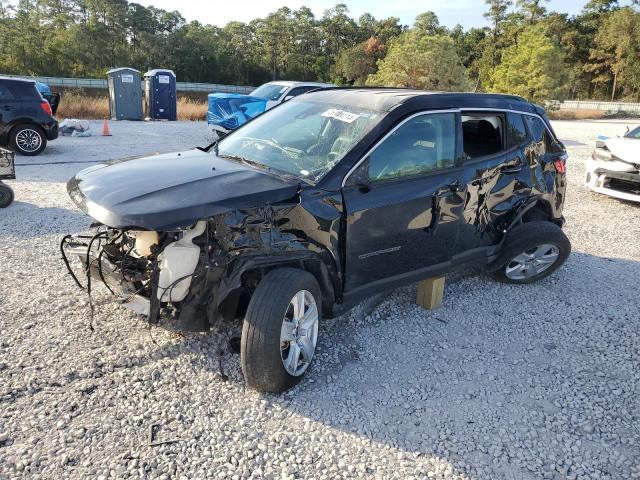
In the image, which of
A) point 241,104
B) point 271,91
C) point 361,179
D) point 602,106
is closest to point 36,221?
point 361,179

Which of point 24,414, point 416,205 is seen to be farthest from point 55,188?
point 416,205

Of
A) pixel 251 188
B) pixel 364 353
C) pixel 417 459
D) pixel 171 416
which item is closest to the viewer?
pixel 417 459

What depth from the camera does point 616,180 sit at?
27.4ft

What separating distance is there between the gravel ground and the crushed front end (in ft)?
1.57

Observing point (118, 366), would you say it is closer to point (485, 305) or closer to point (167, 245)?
point (167, 245)

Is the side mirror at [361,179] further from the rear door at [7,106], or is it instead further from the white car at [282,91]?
the white car at [282,91]

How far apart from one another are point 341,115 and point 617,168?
637 cm

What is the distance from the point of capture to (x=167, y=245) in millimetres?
3037

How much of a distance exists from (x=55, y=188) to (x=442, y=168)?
21.4 feet

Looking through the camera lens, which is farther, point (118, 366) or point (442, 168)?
point (442, 168)

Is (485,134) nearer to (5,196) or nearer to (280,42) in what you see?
(5,196)

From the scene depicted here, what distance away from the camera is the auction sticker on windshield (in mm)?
3779

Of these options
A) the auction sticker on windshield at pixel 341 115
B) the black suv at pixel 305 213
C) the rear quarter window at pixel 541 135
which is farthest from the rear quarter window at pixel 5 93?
the rear quarter window at pixel 541 135

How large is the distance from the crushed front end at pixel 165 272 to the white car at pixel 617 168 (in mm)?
7600
